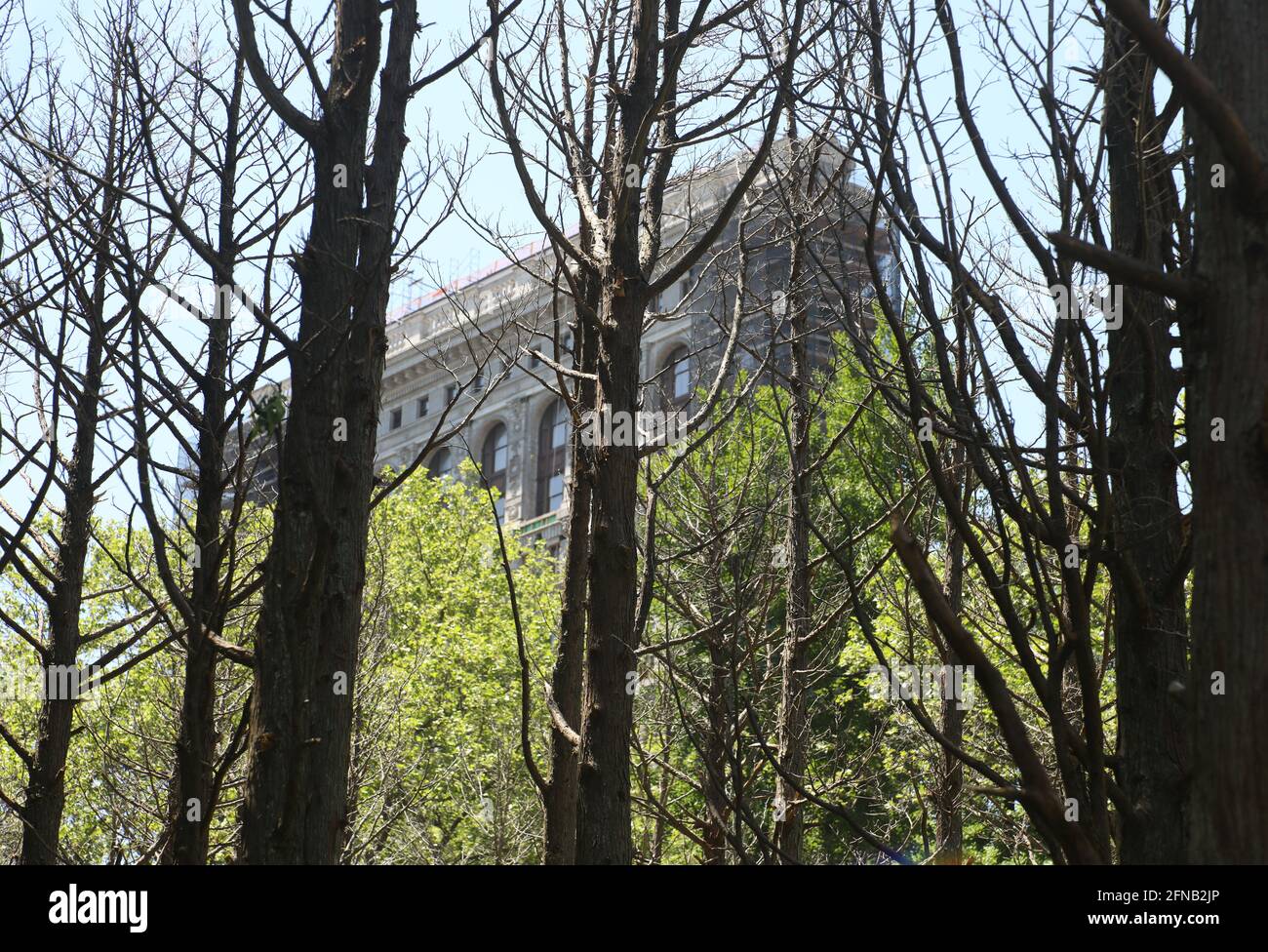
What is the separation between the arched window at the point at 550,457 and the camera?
49.0 meters

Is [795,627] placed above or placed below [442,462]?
below

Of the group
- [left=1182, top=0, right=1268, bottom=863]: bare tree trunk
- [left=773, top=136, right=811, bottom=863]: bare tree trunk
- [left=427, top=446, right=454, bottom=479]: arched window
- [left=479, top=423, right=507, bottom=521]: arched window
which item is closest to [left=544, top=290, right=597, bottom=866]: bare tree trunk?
[left=773, top=136, right=811, bottom=863]: bare tree trunk

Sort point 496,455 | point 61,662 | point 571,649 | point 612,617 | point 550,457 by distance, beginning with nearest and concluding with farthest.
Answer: point 612,617
point 61,662
point 571,649
point 550,457
point 496,455

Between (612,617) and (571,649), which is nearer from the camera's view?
(612,617)

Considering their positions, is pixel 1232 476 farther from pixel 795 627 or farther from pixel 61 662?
pixel 795 627

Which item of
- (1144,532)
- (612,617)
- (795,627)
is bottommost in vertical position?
(1144,532)

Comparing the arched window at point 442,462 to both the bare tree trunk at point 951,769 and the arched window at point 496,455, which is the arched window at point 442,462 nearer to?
the arched window at point 496,455

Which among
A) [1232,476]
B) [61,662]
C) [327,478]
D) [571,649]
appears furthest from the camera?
[571,649]

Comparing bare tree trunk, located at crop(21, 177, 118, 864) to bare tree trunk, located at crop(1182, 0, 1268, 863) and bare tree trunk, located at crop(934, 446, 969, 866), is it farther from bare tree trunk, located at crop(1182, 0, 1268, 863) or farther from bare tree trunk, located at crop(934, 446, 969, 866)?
bare tree trunk, located at crop(1182, 0, 1268, 863)

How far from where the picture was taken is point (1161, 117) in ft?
14.9

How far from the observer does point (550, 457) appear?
164 feet

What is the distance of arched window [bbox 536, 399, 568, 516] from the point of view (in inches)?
1929

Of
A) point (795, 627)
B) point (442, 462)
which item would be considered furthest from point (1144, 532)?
point (442, 462)
